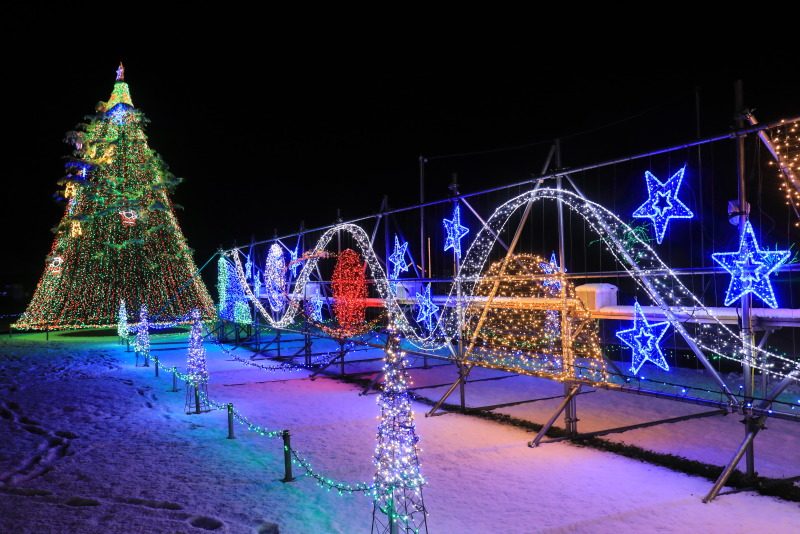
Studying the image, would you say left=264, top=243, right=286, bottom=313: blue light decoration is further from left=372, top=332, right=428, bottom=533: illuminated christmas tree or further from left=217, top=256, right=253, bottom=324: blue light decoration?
left=372, top=332, right=428, bottom=533: illuminated christmas tree

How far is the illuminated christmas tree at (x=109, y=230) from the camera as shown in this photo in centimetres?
2269

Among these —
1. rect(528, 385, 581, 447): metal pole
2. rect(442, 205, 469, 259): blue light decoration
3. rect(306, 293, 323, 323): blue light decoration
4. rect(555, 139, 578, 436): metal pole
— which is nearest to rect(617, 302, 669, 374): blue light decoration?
rect(555, 139, 578, 436): metal pole

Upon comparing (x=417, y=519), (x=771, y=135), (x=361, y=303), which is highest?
(x=771, y=135)

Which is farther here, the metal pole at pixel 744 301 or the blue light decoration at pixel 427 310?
the blue light decoration at pixel 427 310

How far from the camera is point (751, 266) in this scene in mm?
5625

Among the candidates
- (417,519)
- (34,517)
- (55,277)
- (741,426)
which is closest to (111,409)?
(34,517)

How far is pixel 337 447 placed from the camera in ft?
25.9

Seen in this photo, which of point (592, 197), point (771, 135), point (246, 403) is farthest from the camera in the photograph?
point (592, 197)

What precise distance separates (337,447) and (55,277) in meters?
20.4

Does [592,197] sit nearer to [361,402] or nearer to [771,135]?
[361,402]

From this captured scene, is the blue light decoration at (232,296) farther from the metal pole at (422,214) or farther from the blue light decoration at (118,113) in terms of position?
the metal pole at (422,214)

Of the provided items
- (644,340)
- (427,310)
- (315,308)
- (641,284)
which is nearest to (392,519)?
(644,340)

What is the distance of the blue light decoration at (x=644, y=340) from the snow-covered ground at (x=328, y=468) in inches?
50.7

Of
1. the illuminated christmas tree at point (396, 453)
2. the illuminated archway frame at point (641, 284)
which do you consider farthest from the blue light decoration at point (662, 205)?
the illuminated christmas tree at point (396, 453)
